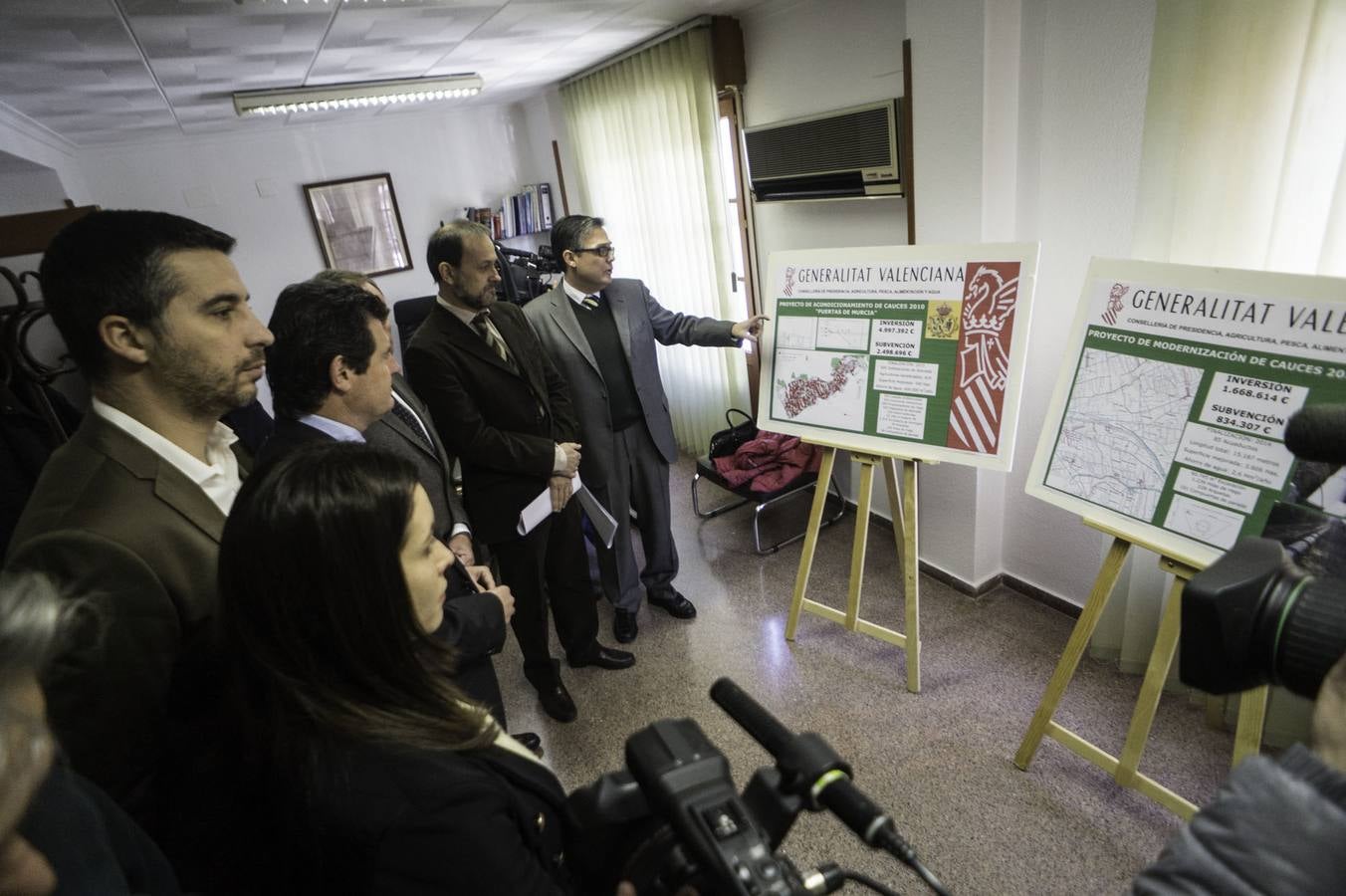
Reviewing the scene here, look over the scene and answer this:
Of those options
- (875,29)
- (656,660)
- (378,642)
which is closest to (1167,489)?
(378,642)

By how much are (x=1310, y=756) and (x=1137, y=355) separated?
1266 millimetres

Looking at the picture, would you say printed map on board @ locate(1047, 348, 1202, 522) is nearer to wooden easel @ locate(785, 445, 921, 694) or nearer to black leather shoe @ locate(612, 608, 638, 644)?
wooden easel @ locate(785, 445, 921, 694)

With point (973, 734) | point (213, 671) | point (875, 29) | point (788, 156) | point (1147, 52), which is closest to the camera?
point (213, 671)

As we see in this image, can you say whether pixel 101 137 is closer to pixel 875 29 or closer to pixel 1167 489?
pixel 875 29

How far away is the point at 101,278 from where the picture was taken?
3.30ft

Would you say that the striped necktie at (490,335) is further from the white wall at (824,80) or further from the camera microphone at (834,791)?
the camera microphone at (834,791)

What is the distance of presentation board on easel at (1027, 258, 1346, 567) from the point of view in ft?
4.13

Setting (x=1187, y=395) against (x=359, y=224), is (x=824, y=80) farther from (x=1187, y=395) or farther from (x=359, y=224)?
(x=359, y=224)

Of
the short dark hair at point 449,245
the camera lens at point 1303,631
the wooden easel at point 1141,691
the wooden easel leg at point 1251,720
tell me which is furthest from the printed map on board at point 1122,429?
the short dark hair at point 449,245

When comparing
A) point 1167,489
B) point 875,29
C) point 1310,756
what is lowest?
point 1167,489

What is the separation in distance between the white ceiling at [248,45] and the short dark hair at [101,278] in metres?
1.40

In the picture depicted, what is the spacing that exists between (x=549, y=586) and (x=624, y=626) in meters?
0.47

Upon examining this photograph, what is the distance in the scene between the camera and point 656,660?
2578mm

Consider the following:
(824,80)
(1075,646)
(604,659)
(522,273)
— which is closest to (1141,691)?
(1075,646)
